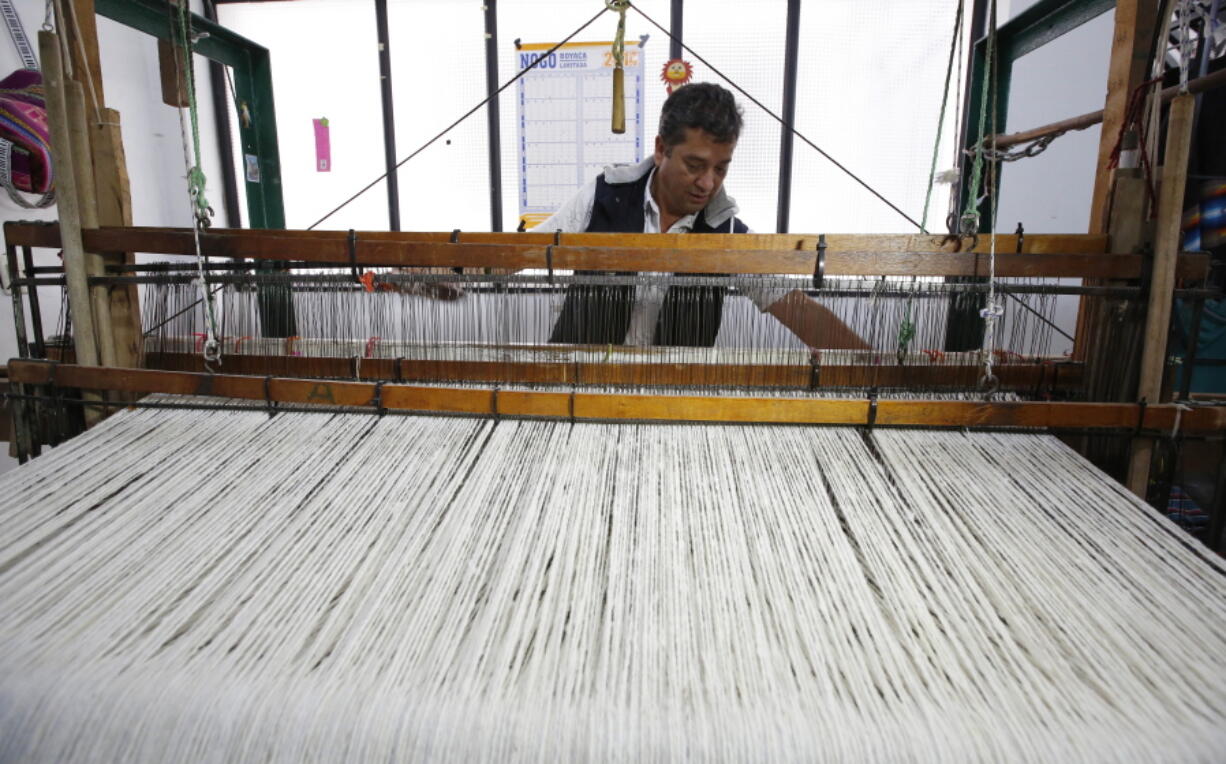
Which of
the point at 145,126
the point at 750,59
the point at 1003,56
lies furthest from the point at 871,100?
the point at 145,126

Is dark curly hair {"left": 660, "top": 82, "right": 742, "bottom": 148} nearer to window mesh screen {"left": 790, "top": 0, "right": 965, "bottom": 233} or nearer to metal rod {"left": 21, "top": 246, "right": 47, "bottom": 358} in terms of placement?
metal rod {"left": 21, "top": 246, "right": 47, "bottom": 358}

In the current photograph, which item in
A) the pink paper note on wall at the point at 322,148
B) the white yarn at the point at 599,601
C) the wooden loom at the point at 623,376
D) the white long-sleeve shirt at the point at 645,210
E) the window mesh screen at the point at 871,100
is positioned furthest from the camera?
the pink paper note on wall at the point at 322,148

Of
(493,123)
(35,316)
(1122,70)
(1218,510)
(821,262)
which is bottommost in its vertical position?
(1218,510)

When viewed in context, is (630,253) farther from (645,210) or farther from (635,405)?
(645,210)

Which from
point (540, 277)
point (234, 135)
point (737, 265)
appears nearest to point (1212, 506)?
point (737, 265)

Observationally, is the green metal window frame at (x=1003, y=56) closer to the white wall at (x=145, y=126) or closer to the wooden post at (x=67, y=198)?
the wooden post at (x=67, y=198)

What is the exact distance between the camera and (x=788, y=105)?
3.18m

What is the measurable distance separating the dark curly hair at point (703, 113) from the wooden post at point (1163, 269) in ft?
2.87

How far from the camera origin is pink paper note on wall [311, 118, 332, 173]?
138 inches

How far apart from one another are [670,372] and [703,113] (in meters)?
0.76

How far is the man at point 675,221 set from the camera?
4.37 feet

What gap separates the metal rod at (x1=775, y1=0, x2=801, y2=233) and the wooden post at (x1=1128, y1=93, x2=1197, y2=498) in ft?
7.55

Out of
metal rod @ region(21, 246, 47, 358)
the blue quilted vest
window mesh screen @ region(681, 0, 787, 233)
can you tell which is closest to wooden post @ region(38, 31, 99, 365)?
metal rod @ region(21, 246, 47, 358)

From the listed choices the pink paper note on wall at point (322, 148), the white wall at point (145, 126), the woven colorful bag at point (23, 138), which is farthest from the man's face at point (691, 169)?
the pink paper note on wall at point (322, 148)
